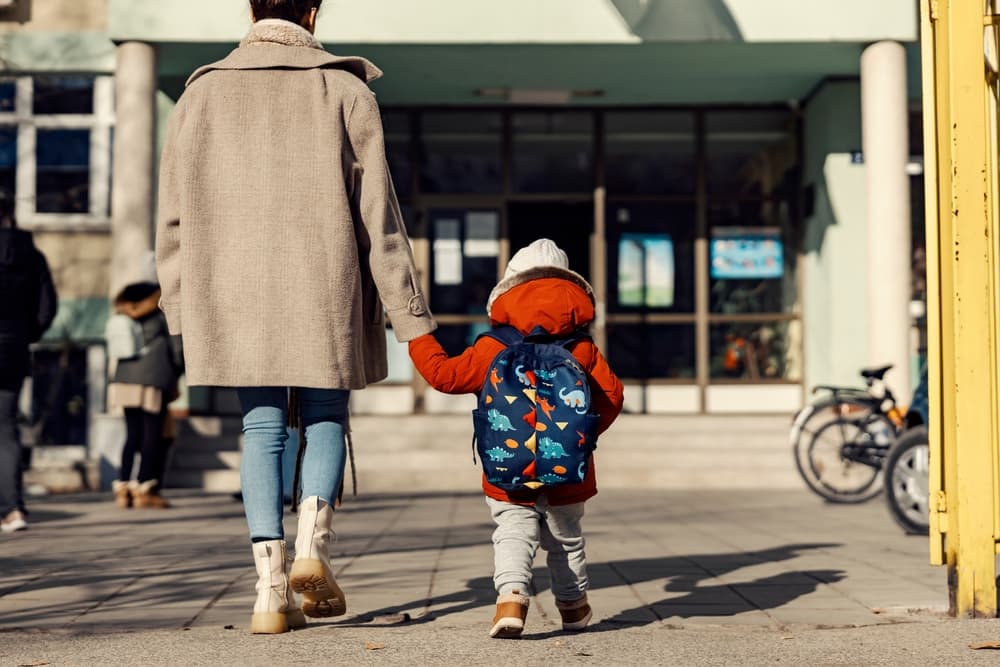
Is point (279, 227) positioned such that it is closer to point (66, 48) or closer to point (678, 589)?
point (678, 589)

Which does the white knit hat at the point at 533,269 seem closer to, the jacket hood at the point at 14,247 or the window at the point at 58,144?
the jacket hood at the point at 14,247

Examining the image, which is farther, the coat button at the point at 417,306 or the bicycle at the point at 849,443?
the bicycle at the point at 849,443

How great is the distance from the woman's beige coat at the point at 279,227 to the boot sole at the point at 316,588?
0.55 meters

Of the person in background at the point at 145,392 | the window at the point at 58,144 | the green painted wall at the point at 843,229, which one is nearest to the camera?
the person in background at the point at 145,392

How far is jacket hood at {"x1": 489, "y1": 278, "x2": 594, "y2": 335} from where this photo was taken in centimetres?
459

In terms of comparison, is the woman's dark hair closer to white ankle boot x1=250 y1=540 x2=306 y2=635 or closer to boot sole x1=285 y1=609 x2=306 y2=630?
white ankle boot x1=250 y1=540 x2=306 y2=635

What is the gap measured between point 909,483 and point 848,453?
9.44ft

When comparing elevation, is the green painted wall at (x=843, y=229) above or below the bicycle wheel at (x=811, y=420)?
above

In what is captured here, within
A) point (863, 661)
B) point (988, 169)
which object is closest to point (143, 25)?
point (988, 169)

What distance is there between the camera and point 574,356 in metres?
4.56

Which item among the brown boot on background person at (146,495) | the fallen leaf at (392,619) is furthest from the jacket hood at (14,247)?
the fallen leaf at (392,619)

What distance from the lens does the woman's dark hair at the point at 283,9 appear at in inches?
183

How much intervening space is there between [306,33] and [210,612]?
197cm

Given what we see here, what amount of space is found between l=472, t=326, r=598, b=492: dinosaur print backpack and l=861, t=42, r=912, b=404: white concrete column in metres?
9.41
